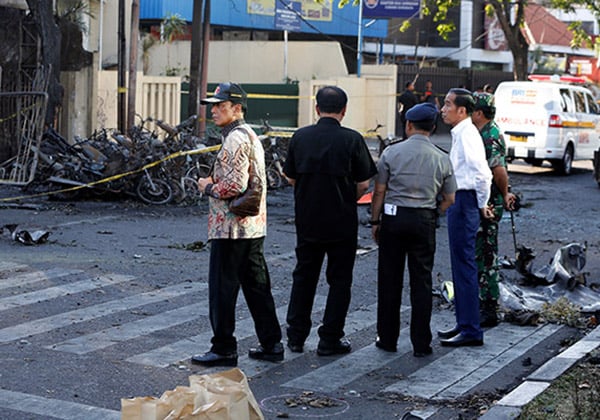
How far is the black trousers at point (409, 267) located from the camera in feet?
26.5

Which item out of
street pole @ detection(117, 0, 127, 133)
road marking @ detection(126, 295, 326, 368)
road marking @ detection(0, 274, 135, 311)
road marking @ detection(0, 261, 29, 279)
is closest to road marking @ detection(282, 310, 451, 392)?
road marking @ detection(126, 295, 326, 368)

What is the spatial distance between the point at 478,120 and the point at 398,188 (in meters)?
1.37

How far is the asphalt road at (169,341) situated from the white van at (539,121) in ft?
38.8

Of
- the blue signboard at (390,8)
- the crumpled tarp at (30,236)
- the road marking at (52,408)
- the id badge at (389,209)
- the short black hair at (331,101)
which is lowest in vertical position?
the road marking at (52,408)

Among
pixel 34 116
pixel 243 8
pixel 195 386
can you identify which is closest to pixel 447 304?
pixel 195 386

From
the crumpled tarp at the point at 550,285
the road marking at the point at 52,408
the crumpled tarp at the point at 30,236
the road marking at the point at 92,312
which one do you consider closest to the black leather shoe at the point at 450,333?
the crumpled tarp at the point at 550,285

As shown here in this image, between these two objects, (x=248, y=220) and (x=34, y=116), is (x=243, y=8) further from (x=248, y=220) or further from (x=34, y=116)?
(x=248, y=220)

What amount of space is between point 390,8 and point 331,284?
28.6 m

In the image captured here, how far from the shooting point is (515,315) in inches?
376

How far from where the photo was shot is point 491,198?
920 cm

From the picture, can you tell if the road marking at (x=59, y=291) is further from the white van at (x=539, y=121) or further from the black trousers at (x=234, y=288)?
the white van at (x=539, y=121)

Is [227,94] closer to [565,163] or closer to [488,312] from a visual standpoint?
[488,312]

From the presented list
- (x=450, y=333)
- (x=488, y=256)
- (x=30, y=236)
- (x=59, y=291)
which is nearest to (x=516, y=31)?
(x=30, y=236)

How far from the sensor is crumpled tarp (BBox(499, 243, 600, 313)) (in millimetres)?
10117
